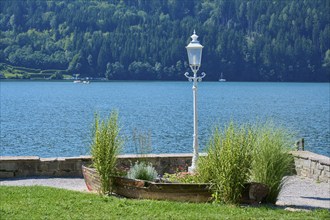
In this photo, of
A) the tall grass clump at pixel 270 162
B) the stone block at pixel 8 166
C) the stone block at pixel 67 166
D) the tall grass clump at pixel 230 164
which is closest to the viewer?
the tall grass clump at pixel 230 164

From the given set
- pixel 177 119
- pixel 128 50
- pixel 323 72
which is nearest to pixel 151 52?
pixel 128 50

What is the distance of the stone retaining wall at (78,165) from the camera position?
14.6 meters

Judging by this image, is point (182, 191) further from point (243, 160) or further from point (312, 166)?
point (312, 166)

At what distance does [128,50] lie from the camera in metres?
192

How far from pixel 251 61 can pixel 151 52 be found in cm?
2999

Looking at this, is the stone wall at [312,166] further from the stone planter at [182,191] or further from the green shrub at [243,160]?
the stone planter at [182,191]

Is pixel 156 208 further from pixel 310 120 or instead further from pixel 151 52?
pixel 151 52

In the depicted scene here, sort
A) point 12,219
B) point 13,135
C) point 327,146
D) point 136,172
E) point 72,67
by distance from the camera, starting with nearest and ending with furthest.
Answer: point 12,219
point 136,172
point 327,146
point 13,135
point 72,67

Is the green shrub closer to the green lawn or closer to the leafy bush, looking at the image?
the green lawn

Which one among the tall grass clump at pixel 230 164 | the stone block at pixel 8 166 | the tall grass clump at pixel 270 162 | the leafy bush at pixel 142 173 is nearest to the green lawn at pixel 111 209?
the tall grass clump at pixel 230 164

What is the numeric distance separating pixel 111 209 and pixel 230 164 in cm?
218

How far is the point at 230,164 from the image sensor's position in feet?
35.8

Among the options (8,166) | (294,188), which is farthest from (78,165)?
(294,188)

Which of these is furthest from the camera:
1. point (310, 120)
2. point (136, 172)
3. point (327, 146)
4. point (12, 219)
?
point (310, 120)
